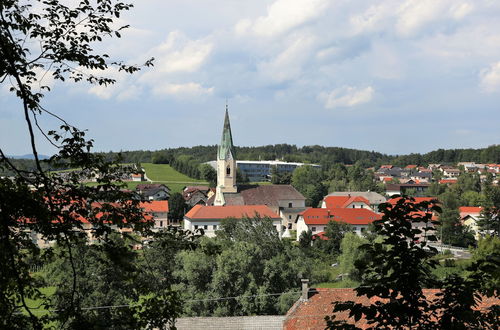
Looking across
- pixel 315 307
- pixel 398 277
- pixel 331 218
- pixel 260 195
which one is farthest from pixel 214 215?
pixel 398 277

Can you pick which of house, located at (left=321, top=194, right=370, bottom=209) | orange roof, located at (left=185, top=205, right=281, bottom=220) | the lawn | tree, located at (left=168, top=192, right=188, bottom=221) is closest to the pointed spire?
tree, located at (left=168, top=192, right=188, bottom=221)

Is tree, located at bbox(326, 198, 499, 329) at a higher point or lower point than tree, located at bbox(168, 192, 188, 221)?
higher

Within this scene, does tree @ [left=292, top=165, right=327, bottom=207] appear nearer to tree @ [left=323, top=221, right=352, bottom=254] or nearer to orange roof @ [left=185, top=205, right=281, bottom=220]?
orange roof @ [left=185, top=205, right=281, bottom=220]

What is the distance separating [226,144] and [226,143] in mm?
157

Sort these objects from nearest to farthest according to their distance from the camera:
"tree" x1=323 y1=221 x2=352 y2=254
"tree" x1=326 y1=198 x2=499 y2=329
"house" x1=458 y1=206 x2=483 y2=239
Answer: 1. "tree" x1=326 y1=198 x2=499 y2=329
2. "tree" x1=323 y1=221 x2=352 y2=254
3. "house" x1=458 y1=206 x2=483 y2=239

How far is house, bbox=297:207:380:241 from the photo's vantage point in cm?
6488

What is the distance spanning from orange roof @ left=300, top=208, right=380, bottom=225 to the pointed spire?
17.5 meters

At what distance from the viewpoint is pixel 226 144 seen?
259 feet

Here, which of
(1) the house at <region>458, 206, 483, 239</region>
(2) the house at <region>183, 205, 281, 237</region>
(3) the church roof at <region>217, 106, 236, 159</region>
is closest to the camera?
(1) the house at <region>458, 206, 483, 239</region>

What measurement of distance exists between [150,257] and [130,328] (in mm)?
25585

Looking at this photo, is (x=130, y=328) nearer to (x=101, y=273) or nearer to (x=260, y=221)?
(x=101, y=273)

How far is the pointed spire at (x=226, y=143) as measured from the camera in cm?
7856

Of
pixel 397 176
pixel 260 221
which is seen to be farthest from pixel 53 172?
pixel 397 176

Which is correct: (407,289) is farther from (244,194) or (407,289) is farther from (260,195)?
(260,195)
